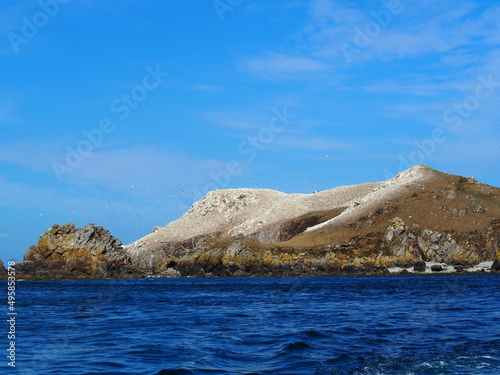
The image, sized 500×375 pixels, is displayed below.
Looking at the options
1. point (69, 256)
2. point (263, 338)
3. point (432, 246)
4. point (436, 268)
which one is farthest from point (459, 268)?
point (263, 338)

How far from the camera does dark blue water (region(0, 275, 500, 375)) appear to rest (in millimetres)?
21531

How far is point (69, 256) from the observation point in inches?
4230

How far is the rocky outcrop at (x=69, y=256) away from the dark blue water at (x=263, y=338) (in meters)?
60.0

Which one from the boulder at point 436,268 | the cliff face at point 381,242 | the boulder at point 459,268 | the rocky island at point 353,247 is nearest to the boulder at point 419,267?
the rocky island at point 353,247

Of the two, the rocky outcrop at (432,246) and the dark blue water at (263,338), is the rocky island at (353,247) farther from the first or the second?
the dark blue water at (263,338)

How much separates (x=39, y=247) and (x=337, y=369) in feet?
313

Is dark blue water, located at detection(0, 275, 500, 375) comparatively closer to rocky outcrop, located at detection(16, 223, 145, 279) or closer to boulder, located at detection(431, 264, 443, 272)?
rocky outcrop, located at detection(16, 223, 145, 279)

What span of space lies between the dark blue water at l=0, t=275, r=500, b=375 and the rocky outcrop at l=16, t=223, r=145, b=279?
197 ft

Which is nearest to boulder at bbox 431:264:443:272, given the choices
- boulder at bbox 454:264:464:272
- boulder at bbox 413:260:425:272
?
boulder at bbox 413:260:425:272

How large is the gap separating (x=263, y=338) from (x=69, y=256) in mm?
86126

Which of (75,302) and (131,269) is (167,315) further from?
(131,269)

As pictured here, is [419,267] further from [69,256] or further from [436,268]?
[69,256]

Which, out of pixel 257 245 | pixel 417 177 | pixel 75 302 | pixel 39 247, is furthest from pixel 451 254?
pixel 75 302

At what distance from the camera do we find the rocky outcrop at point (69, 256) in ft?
346
